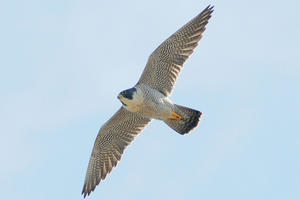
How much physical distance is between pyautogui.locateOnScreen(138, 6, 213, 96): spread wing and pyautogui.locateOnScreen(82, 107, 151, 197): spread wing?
99cm

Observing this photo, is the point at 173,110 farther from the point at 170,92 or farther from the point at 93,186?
the point at 93,186

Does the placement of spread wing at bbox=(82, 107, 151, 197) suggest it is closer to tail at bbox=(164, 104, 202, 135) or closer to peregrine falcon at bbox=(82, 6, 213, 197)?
peregrine falcon at bbox=(82, 6, 213, 197)

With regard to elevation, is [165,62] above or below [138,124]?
above

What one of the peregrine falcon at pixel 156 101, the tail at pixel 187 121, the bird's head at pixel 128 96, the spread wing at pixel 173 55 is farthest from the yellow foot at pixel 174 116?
the bird's head at pixel 128 96

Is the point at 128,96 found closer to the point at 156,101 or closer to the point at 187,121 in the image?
the point at 156,101

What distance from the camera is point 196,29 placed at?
15.8 metres

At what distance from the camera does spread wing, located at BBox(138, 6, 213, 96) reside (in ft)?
51.2

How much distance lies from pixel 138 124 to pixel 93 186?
1627 millimetres

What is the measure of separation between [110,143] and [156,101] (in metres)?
1.79

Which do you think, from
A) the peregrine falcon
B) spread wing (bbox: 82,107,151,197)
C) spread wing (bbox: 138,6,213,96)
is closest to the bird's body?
the peregrine falcon

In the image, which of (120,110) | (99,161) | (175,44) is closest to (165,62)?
(175,44)

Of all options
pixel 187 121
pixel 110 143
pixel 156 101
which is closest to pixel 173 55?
pixel 156 101

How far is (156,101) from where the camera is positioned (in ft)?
50.5

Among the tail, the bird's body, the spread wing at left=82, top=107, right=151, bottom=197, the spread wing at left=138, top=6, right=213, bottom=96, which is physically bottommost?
the spread wing at left=82, top=107, right=151, bottom=197
